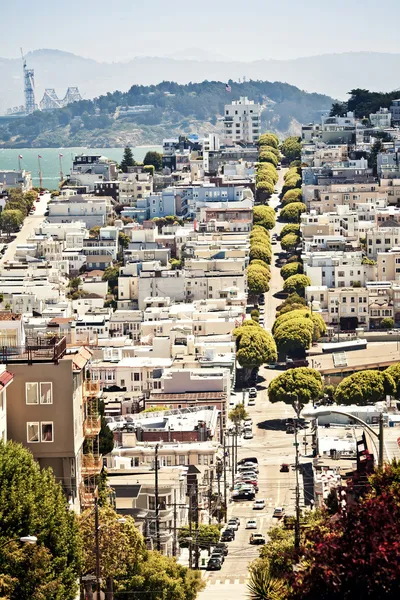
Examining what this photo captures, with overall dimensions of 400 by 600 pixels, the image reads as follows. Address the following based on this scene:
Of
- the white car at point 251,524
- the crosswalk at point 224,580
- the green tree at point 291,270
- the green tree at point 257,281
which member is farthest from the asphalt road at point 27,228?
the crosswalk at point 224,580

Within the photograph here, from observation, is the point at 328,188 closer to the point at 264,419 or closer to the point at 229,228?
the point at 229,228

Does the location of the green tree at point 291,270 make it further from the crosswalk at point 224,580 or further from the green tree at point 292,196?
the crosswalk at point 224,580

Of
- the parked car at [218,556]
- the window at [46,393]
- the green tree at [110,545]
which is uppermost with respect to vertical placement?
the window at [46,393]

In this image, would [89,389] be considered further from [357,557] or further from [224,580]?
[224,580]

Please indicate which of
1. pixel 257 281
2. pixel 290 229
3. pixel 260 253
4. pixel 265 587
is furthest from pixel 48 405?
pixel 290 229

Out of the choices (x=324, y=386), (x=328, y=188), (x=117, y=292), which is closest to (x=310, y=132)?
(x=328, y=188)

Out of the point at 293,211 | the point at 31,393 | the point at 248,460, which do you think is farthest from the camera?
the point at 293,211

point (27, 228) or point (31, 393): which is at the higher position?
point (31, 393)

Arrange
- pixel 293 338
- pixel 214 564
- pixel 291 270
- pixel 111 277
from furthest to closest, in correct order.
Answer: pixel 111 277, pixel 291 270, pixel 293 338, pixel 214 564
